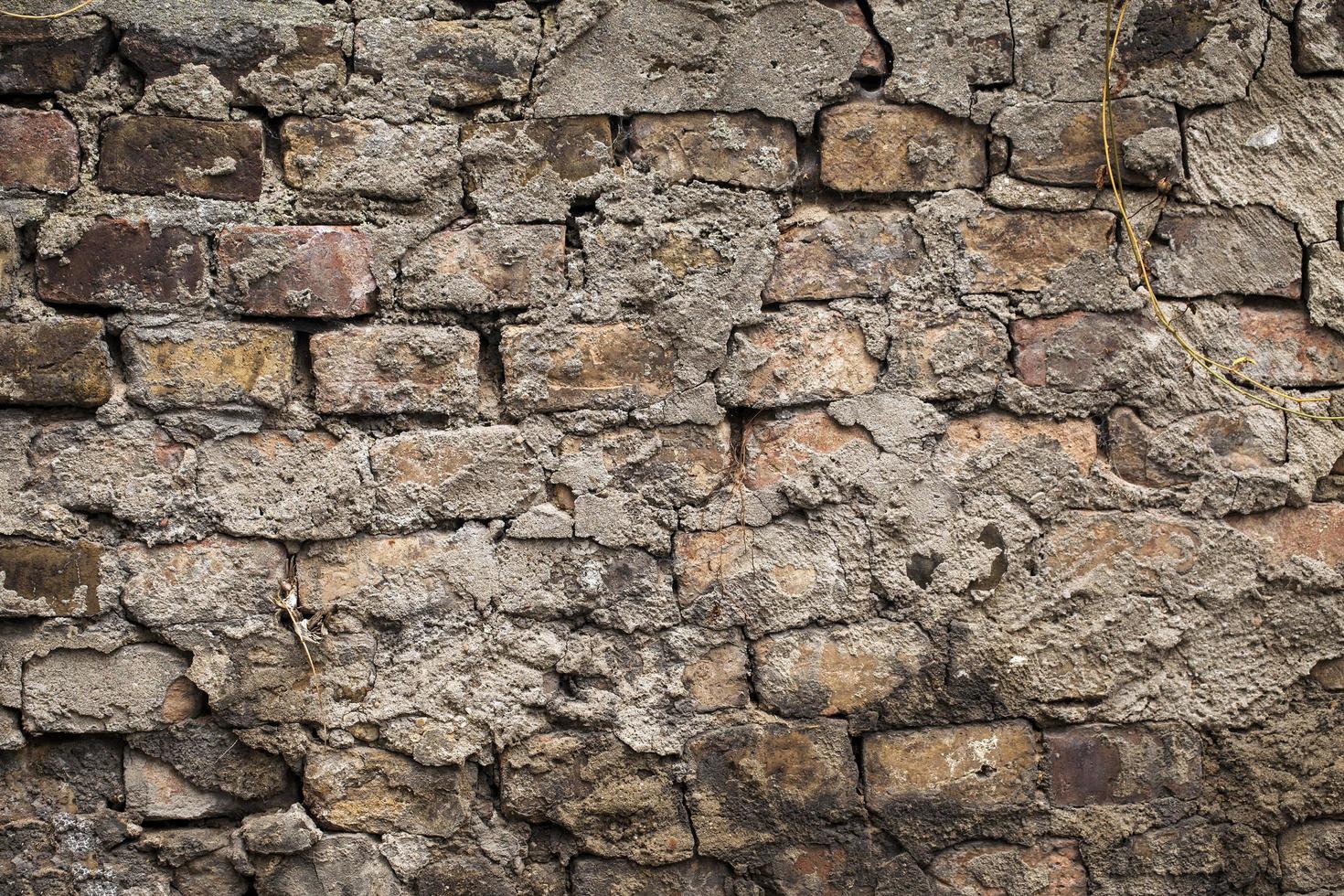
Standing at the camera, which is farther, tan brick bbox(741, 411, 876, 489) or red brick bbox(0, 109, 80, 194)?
tan brick bbox(741, 411, 876, 489)

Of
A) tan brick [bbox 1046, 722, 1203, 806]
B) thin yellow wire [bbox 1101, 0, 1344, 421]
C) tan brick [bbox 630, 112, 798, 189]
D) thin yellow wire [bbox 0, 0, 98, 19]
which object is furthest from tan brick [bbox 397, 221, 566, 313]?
tan brick [bbox 1046, 722, 1203, 806]

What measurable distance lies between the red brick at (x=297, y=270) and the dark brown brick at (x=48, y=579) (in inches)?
16.6

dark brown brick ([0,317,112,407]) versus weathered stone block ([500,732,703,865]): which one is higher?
dark brown brick ([0,317,112,407])

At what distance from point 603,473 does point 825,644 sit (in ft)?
1.39

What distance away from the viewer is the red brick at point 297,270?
1432mm

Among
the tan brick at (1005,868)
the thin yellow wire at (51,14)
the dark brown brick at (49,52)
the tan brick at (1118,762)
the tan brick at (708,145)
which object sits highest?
the thin yellow wire at (51,14)

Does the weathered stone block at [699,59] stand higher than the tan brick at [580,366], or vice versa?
the weathered stone block at [699,59]

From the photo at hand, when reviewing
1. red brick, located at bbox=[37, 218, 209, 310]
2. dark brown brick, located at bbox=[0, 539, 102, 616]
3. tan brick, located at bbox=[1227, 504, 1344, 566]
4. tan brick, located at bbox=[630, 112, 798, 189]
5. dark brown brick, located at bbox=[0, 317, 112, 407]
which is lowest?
dark brown brick, located at bbox=[0, 539, 102, 616]

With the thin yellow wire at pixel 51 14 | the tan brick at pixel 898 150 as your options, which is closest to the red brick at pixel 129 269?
the thin yellow wire at pixel 51 14

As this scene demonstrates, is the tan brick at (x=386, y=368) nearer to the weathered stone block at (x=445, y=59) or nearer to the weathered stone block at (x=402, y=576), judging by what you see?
the weathered stone block at (x=402, y=576)

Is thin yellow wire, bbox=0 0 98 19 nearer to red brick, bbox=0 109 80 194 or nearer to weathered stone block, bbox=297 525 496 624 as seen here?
red brick, bbox=0 109 80 194

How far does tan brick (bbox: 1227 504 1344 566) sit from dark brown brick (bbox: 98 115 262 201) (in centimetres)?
155

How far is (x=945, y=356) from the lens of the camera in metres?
1.51

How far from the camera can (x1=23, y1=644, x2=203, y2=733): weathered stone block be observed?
142cm
